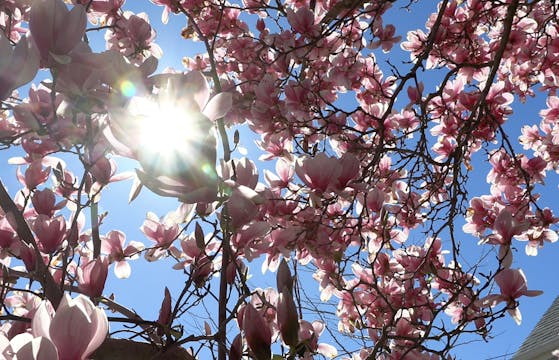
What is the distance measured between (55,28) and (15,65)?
0.09 m

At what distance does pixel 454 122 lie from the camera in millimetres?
2848

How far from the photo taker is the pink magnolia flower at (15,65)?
621 millimetres

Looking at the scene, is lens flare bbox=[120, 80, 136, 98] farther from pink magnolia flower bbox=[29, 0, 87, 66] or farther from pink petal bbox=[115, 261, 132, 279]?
pink petal bbox=[115, 261, 132, 279]

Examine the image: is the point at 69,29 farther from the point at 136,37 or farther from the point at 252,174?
the point at 136,37

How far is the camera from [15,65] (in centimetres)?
63

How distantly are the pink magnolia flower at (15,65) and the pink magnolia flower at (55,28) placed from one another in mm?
37

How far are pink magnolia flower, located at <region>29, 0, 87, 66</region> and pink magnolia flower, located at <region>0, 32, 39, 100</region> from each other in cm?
4

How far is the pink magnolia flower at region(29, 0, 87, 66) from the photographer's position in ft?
2.23

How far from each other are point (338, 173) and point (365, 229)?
1.28 meters

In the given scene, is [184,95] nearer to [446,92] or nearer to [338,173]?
[338,173]

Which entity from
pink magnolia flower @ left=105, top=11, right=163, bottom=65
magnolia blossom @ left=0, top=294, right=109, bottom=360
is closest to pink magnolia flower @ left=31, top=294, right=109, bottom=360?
magnolia blossom @ left=0, top=294, right=109, bottom=360

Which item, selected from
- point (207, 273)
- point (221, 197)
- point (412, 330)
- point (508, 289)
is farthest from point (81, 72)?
point (412, 330)

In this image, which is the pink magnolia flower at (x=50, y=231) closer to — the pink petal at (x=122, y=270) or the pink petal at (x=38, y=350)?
the pink petal at (x=122, y=270)

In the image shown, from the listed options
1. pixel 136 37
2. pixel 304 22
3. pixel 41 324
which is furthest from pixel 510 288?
pixel 136 37
